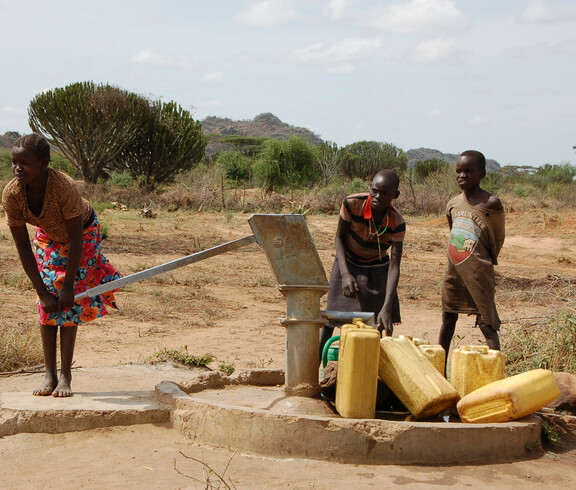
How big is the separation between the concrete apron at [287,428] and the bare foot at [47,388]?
0.07m

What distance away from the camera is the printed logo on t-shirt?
4.14m

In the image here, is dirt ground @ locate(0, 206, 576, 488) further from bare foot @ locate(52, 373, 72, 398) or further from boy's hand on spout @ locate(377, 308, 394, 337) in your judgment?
boy's hand on spout @ locate(377, 308, 394, 337)

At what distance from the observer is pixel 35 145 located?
345cm

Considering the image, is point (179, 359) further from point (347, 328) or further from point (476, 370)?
point (476, 370)

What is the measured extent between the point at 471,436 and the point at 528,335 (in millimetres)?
2125

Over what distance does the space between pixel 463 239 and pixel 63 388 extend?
A: 2402 millimetres

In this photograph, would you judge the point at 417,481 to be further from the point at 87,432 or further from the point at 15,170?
the point at 15,170

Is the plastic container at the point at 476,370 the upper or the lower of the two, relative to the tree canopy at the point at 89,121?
lower

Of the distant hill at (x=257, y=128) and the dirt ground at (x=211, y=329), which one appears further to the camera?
the distant hill at (x=257, y=128)

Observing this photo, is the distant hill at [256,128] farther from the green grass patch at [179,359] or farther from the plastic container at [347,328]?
the plastic container at [347,328]

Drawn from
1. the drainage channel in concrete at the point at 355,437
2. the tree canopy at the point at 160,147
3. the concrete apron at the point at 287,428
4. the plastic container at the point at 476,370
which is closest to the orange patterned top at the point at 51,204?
the concrete apron at the point at 287,428

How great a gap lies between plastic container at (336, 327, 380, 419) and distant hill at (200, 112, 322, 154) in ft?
296

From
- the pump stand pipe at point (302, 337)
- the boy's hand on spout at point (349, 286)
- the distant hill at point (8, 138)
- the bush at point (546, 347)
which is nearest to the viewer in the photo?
the pump stand pipe at point (302, 337)

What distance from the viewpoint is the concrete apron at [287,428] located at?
9.97ft
